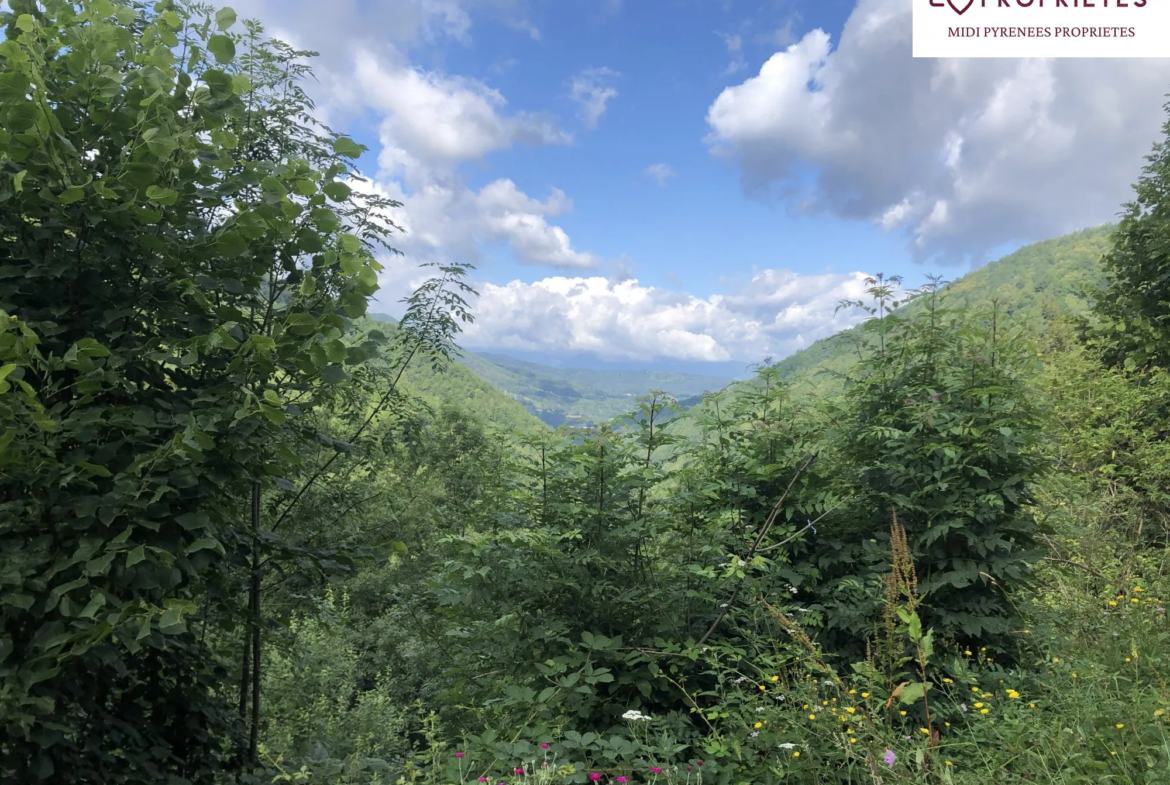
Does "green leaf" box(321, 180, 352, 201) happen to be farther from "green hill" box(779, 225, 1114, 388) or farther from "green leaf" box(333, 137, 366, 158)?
"green hill" box(779, 225, 1114, 388)

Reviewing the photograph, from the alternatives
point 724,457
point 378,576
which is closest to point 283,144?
point 724,457

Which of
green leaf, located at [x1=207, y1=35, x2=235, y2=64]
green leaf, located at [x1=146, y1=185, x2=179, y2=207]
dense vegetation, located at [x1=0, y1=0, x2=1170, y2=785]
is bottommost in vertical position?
dense vegetation, located at [x1=0, y1=0, x2=1170, y2=785]

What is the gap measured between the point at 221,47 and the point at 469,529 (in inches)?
112

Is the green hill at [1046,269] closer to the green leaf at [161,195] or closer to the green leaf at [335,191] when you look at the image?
the green leaf at [335,191]

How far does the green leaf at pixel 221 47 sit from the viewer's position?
75.5 inches

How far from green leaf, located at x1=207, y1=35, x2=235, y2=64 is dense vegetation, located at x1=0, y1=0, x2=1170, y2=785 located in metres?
0.01

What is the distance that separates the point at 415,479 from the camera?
20.8m

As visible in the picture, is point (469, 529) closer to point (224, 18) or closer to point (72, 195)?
point (72, 195)

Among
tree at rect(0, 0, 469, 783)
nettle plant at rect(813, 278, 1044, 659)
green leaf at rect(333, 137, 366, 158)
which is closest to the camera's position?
tree at rect(0, 0, 469, 783)

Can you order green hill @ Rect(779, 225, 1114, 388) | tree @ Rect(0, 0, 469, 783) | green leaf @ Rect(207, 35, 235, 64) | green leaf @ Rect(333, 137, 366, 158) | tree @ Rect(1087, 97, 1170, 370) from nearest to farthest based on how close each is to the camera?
tree @ Rect(0, 0, 469, 783)
green leaf @ Rect(207, 35, 235, 64)
green leaf @ Rect(333, 137, 366, 158)
tree @ Rect(1087, 97, 1170, 370)
green hill @ Rect(779, 225, 1114, 388)

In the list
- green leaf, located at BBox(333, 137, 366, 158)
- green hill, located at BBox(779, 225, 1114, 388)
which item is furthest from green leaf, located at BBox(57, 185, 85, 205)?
green hill, located at BBox(779, 225, 1114, 388)

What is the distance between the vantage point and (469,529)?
381 centimetres

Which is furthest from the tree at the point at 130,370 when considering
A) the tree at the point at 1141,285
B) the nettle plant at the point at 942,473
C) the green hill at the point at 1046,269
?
the green hill at the point at 1046,269

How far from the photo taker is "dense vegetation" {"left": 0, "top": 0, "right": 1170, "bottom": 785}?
5.43ft
